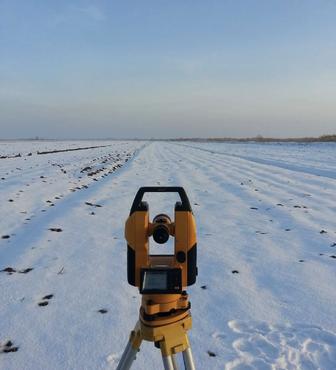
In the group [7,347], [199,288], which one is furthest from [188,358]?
[199,288]

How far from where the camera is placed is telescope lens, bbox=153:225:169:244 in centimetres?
167

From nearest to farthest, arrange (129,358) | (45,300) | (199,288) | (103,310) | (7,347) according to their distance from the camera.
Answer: (129,358) < (7,347) < (103,310) < (45,300) < (199,288)

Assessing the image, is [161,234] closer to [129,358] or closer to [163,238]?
[163,238]

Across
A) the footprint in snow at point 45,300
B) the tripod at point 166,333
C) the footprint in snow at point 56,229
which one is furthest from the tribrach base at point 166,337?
the footprint in snow at point 56,229

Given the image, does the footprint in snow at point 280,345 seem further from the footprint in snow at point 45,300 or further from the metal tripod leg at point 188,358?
the footprint in snow at point 45,300

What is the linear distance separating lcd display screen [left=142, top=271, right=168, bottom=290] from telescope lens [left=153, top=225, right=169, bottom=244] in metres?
0.14

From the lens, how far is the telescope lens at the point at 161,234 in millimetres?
1665

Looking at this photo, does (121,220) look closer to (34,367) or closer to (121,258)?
(121,258)

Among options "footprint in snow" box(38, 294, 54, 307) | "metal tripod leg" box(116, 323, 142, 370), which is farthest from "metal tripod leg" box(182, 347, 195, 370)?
"footprint in snow" box(38, 294, 54, 307)

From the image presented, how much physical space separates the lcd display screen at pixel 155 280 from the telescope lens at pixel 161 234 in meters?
0.14

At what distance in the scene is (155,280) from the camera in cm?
160

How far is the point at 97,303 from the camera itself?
3.38 m

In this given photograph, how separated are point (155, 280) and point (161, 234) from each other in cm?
20

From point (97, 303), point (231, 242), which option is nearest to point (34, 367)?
point (97, 303)
